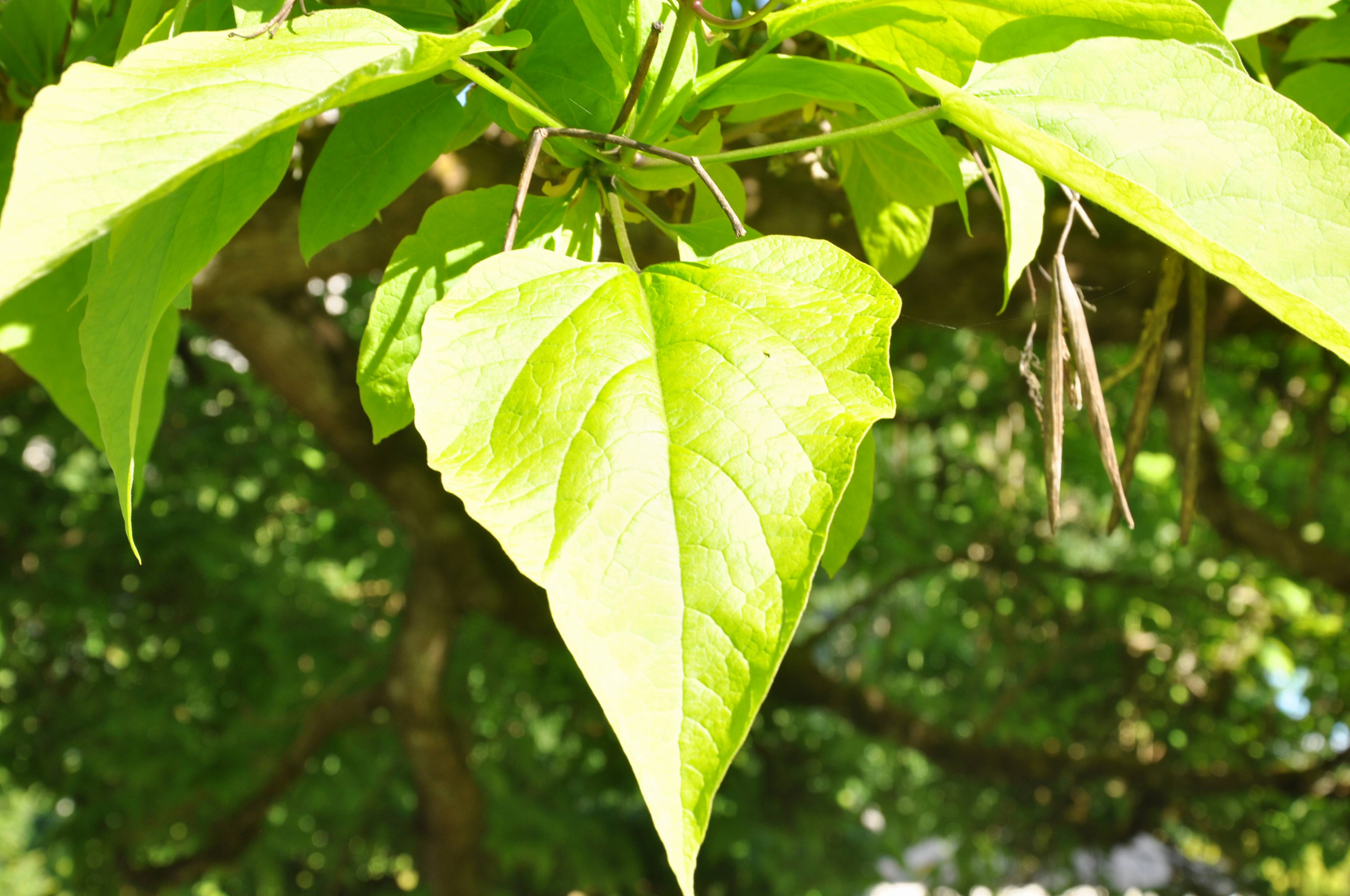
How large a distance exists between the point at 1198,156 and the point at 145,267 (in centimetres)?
29

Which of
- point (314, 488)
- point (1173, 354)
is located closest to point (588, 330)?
point (1173, 354)

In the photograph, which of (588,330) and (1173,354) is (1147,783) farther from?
(588,330)

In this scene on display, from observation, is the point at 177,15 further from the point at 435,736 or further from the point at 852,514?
the point at 435,736

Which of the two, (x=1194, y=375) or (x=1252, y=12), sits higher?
(x=1252, y=12)

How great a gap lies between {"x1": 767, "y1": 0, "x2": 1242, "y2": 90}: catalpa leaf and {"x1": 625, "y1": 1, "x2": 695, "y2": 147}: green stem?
26mm

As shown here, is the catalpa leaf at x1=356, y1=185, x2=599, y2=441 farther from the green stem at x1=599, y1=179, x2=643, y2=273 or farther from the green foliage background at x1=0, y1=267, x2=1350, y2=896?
the green foliage background at x1=0, y1=267, x2=1350, y2=896

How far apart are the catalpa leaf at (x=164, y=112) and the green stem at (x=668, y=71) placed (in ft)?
0.19

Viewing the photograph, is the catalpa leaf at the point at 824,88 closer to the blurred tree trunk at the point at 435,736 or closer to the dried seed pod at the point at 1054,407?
the dried seed pod at the point at 1054,407

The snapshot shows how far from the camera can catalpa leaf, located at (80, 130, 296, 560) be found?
0.85ft

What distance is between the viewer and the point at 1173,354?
1.59 metres

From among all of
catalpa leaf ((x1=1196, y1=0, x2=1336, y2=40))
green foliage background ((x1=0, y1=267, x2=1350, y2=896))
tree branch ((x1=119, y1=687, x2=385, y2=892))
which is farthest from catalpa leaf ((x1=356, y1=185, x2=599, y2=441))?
tree branch ((x1=119, y1=687, x2=385, y2=892))

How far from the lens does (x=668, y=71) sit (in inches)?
11.4

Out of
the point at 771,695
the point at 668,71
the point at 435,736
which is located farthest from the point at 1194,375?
the point at 771,695

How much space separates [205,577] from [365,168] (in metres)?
1.97
